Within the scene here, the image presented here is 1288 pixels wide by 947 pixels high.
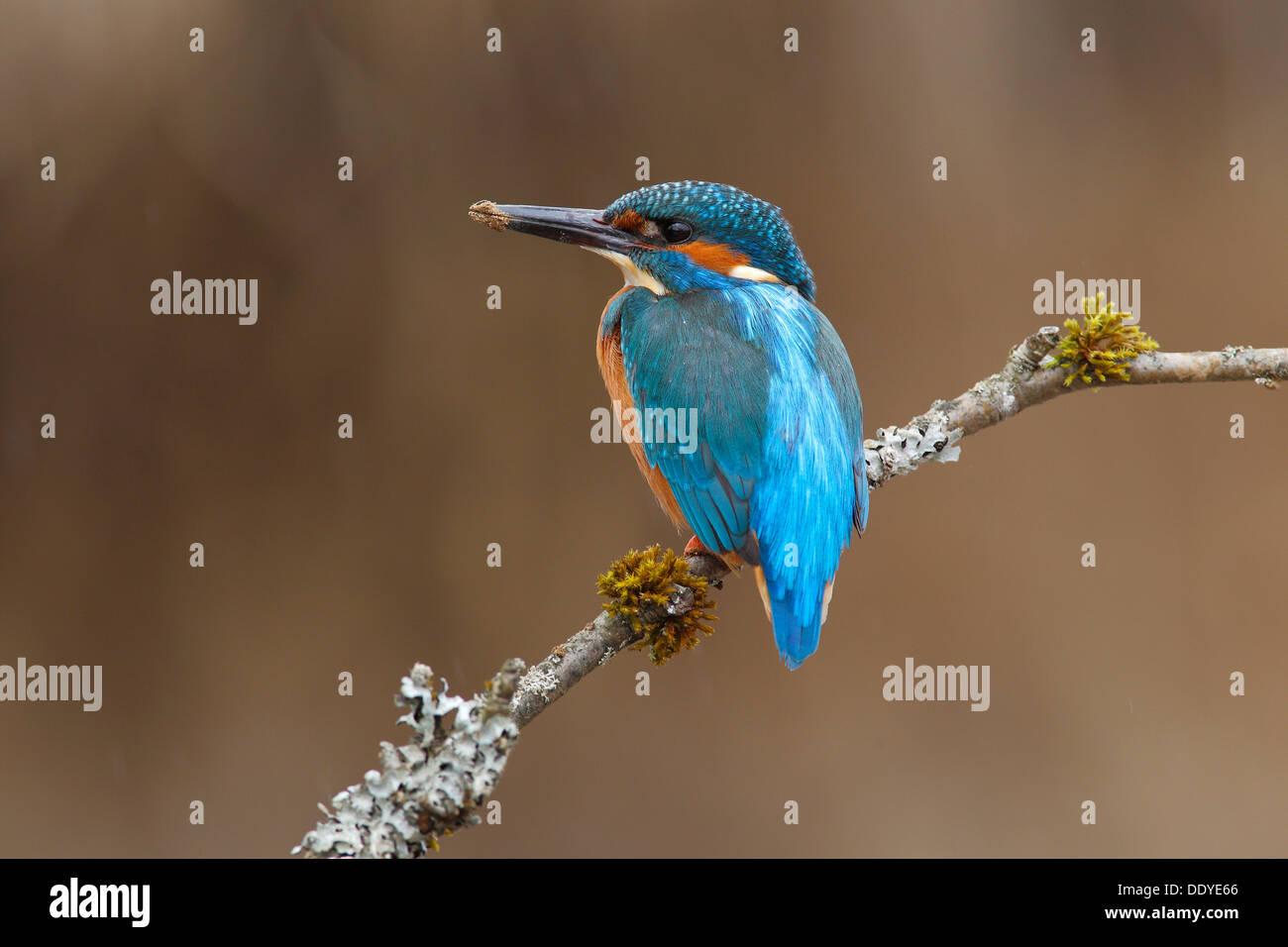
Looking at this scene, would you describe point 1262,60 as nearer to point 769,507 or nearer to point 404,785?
point 769,507

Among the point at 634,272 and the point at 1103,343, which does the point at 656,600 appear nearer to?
the point at 634,272

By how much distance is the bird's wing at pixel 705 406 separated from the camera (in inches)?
66.4

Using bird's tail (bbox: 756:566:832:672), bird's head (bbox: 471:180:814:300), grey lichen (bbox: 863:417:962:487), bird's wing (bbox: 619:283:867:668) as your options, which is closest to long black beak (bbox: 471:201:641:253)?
Answer: bird's head (bbox: 471:180:814:300)

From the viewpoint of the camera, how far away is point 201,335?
2.82 metres

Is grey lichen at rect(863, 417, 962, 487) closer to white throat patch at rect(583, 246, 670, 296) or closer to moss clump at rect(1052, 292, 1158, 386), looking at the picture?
moss clump at rect(1052, 292, 1158, 386)

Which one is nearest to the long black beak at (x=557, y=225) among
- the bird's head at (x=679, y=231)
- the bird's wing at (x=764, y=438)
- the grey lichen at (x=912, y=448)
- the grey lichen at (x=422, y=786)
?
the bird's head at (x=679, y=231)

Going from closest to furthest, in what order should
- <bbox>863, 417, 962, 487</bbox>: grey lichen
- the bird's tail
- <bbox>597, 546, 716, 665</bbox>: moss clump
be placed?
<bbox>597, 546, 716, 665</bbox>: moss clump, the bird's tail, <bbox>863, 417, 962, 487</bbox>: grey lichen

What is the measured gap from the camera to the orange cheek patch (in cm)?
190

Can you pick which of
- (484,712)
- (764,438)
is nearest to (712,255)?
(764,438)

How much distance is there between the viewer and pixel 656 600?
1.50 meters

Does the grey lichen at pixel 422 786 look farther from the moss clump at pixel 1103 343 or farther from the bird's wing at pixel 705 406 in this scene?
the moss clump at pixel 1103 343

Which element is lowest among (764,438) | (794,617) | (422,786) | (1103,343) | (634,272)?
(422,786)

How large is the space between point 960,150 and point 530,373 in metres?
1.28

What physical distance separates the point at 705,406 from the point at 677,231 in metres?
0.36
